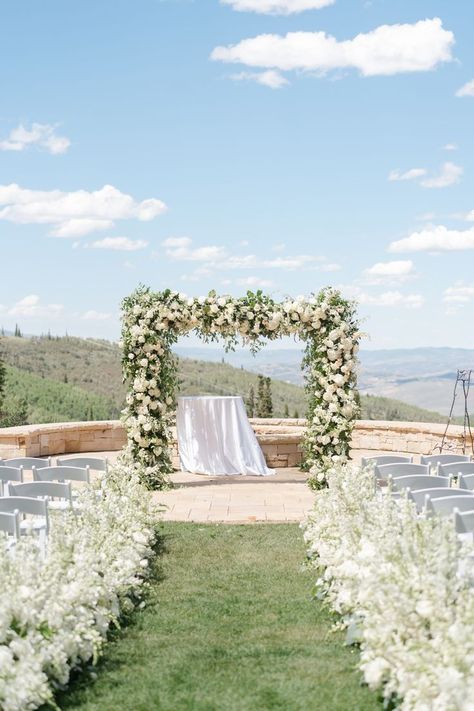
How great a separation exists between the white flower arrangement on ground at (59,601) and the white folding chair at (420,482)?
2.59m

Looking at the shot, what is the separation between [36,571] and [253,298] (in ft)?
24.8

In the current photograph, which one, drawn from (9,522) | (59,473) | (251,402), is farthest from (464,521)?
(251,402)

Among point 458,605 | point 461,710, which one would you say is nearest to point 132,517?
point 458,605

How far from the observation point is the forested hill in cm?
4016

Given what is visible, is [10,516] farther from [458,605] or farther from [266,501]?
[266,501]

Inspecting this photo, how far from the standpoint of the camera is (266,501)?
35.2 ft

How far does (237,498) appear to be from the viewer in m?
11.0

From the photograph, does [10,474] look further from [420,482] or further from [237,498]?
[420,482]

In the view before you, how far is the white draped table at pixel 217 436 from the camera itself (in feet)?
43.2

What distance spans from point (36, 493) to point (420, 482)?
350 centimetres

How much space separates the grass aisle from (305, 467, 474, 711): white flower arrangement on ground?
262 millimetres

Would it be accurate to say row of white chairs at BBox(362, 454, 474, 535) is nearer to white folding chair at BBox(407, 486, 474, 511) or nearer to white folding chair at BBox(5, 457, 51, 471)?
white folding chair at BBox(407, 486, 474, 511)

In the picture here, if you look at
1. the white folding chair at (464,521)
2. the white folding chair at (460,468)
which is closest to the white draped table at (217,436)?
the white folding chair at (460,468)

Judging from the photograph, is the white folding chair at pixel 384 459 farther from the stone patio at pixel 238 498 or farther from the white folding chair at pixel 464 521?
the white folding chair at pixel 464 521
